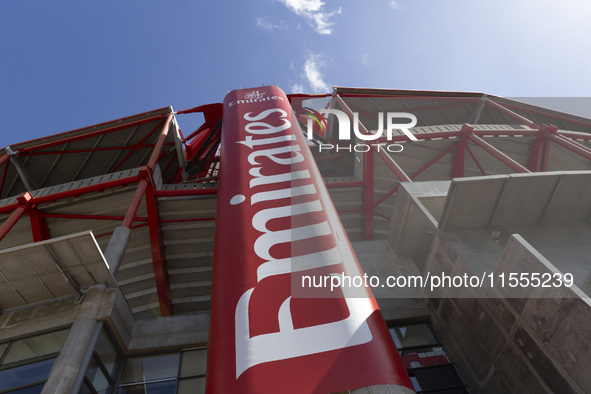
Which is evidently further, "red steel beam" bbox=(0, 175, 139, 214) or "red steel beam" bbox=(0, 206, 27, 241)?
"red steel beam" bbox=(0, 175, 139, 214)

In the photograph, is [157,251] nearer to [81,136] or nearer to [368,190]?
[81,136]

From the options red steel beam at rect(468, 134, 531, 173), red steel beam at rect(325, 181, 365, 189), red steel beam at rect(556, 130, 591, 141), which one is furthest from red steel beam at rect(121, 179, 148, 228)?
→ red steel beam at rect(556, 130, 591, 141)

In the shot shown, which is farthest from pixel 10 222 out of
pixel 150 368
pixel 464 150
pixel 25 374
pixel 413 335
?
pixel 464 150

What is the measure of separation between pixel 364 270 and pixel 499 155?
1035 cm

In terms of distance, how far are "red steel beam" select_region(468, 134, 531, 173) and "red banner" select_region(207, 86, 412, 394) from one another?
10966mm

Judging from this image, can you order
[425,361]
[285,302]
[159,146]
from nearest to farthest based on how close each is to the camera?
1. [285,302]
2. [425,361]
3. [159,146]

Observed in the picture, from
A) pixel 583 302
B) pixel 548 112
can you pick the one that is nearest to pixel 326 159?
pixel 548 112

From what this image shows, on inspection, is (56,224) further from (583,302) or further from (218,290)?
(583,302)

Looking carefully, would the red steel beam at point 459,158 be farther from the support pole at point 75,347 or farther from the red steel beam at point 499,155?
the support pole at point 75,347

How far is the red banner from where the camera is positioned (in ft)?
17.0

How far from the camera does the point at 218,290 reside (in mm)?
7258

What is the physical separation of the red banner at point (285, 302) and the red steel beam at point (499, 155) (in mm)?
10966

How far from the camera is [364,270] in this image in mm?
12969

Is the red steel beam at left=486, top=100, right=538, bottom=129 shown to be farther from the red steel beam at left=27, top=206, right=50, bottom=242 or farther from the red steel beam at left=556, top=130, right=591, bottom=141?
the red steel beam at left=27, top=206, right=50, bottom=242
